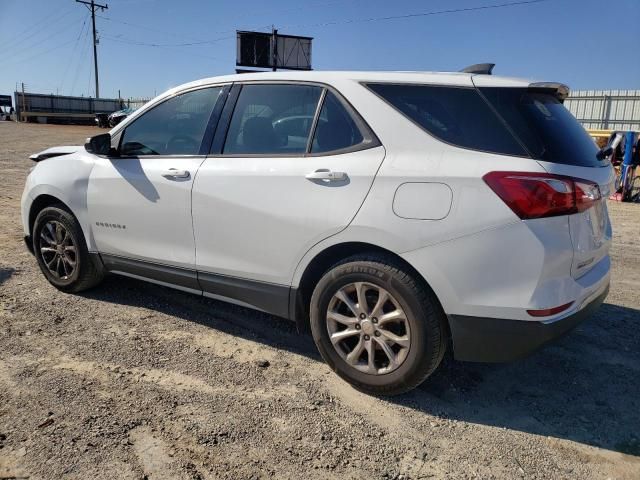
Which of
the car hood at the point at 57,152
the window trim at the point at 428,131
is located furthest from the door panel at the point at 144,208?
the window trim at the point at 428,131

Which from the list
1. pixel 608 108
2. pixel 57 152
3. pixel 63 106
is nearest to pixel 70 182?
pixel 57 152

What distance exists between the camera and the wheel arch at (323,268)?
2.83m

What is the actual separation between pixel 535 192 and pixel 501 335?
2.39 feet

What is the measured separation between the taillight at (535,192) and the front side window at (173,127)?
6.78ft

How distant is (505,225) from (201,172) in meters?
1.99

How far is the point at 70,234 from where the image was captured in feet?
14.2

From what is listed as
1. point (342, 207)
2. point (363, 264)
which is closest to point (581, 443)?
point (363, 264)

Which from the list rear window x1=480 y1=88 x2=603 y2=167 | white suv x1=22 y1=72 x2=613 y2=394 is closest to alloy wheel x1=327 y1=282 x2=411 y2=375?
white suv x1=22 y1=72 x2=613 y2=394

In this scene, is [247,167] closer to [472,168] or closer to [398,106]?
[398,106]

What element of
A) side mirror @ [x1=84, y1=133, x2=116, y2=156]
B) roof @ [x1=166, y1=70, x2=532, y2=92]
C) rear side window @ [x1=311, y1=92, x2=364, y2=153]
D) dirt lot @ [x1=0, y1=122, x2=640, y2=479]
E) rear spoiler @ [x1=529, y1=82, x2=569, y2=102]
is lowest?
dirt lot @ [x1=0, y1=122, x2=640, y2=479]

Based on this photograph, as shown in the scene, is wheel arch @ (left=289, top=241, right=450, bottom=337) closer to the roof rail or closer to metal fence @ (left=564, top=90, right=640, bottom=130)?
the roof rail

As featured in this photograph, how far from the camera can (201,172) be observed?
11.6ft

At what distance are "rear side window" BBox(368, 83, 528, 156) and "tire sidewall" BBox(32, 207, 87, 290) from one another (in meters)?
2.78

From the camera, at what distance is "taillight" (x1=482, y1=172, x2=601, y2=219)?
251 centimetres
